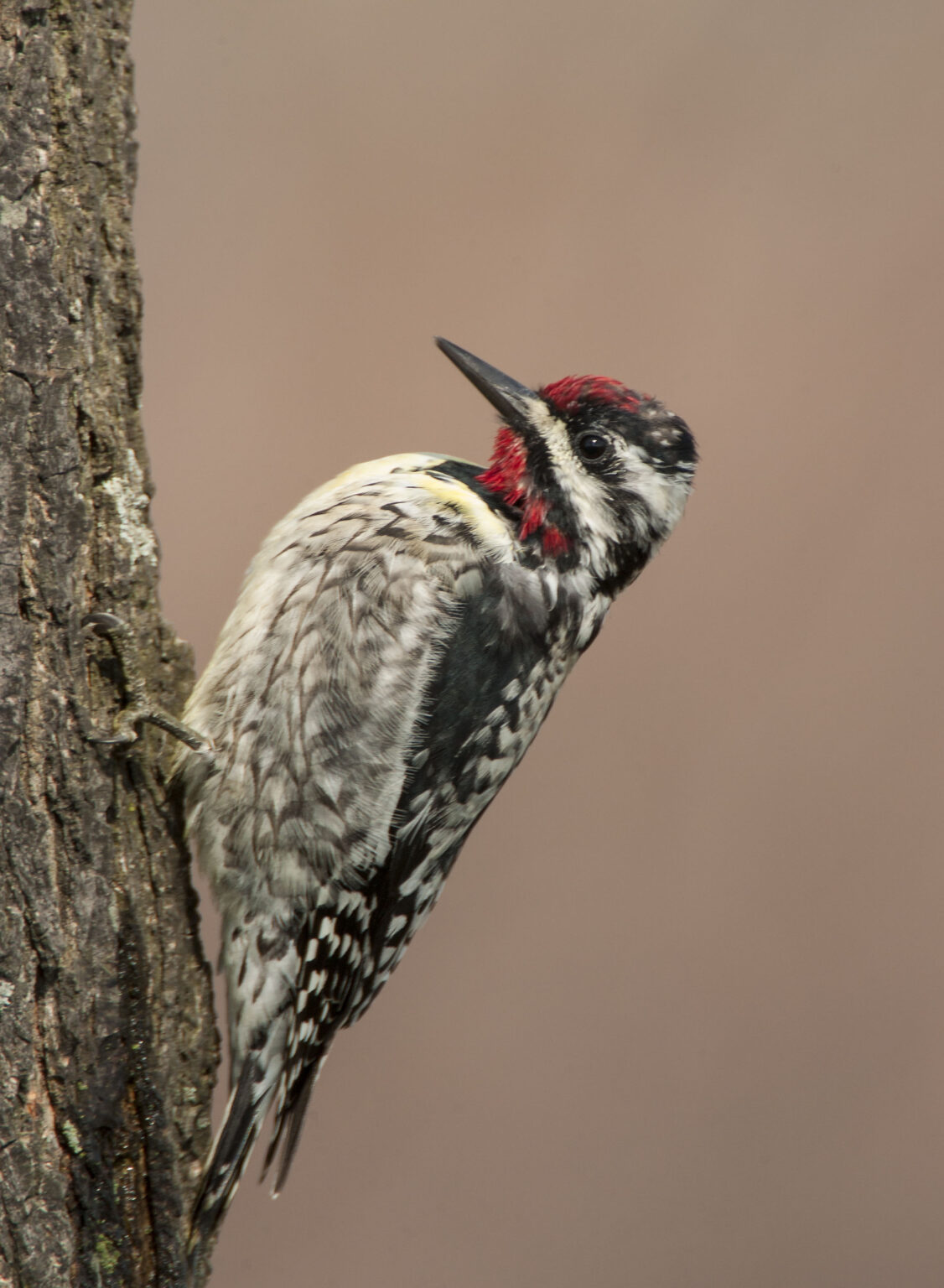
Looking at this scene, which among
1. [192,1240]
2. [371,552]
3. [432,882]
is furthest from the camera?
[432,882]

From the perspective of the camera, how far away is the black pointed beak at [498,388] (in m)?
2.06

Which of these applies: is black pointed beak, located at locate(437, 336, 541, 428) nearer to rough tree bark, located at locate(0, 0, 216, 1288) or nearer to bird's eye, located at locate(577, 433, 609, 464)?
bird's eye, located at locate(577, 433, 609, 464)

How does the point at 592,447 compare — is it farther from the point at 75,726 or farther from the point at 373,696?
the point at 75,726

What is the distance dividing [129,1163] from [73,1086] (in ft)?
0.59

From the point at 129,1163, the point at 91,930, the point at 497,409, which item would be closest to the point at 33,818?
the point at 91,930

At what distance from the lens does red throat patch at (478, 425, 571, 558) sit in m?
1.95

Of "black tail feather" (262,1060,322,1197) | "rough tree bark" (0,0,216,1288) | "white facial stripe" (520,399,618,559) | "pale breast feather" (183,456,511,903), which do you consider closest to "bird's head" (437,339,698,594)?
"white facial stripe" (520,399,618,559)

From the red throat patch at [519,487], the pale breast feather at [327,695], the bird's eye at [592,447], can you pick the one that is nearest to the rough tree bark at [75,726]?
the pale breast feather at [327,695]

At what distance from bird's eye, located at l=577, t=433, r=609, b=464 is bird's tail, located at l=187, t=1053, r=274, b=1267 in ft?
3.88

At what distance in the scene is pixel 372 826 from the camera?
1829 millimetres

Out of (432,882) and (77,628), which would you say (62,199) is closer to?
(77,628)

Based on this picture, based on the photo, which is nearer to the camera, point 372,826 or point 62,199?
point 62,199

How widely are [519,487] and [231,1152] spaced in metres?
1.19

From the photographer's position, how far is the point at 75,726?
1.46m
